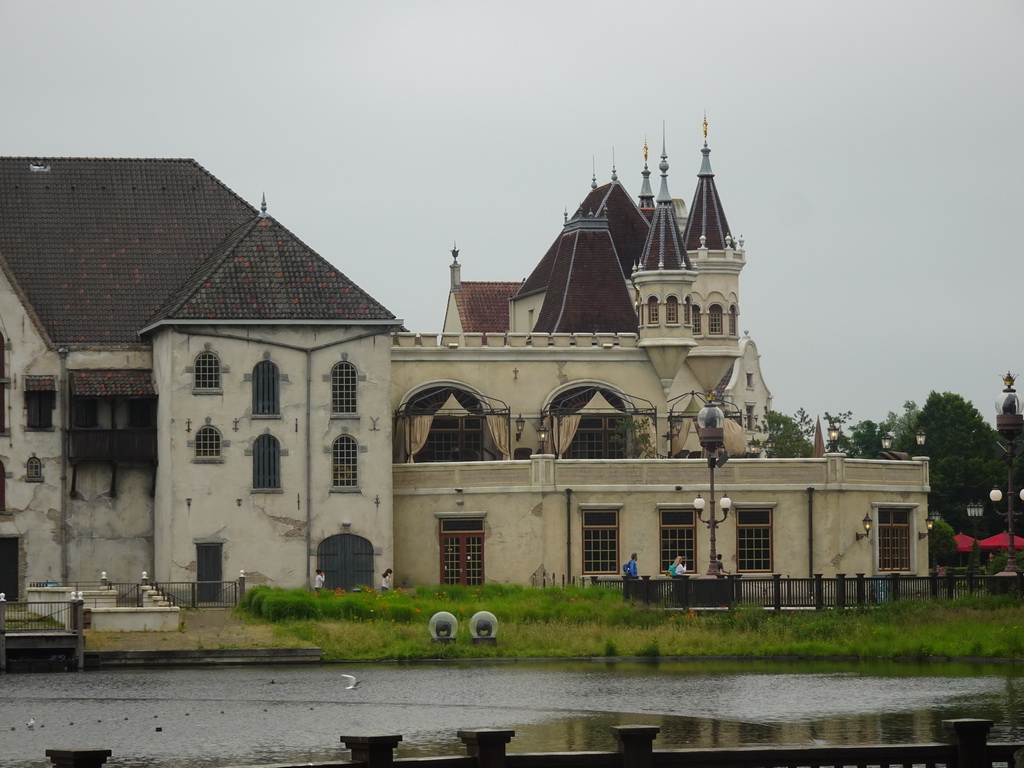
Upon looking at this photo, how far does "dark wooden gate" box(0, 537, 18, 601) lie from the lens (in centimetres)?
6166

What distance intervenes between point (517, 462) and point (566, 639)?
52.4 ft

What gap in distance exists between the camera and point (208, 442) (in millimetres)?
61250

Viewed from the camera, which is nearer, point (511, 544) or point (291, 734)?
point (291, 734)

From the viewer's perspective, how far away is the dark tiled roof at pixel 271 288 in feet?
201

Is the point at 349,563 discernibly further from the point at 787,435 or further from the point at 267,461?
the point at 787,435

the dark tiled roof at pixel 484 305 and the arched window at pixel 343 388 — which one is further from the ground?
the dark tiled roof at pixel 484 305

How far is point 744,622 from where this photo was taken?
152 ft

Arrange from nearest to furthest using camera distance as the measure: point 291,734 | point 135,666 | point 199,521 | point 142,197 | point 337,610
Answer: point 291,734
point 135,666
point 337,610
point 199,521
point 142,197

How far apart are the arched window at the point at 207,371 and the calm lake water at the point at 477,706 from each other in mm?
18926

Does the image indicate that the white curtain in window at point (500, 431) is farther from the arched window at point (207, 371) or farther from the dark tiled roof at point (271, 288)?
the arched window at point (207, 371)

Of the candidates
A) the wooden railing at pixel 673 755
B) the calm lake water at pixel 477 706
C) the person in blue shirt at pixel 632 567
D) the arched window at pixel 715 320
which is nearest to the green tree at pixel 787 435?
the arched window at pixel 715 320

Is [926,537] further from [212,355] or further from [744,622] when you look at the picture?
[212,355]

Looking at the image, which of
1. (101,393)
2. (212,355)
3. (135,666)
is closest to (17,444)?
(101,393)

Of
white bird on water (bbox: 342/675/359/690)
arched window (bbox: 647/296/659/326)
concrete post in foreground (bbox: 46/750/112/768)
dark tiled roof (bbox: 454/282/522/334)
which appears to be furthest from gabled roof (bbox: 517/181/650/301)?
concrete post in foreground (bbox: 46/750/112/768)
